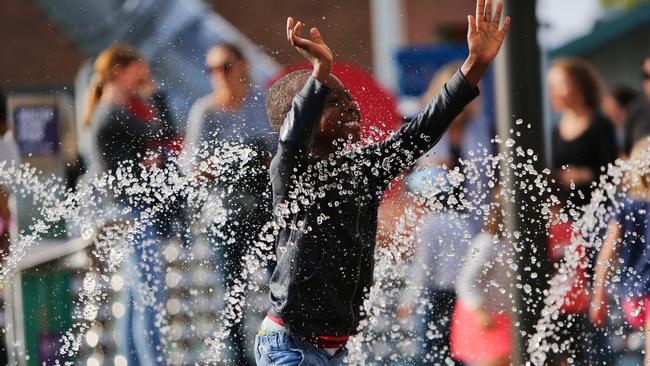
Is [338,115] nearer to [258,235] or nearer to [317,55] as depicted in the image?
[317,55]

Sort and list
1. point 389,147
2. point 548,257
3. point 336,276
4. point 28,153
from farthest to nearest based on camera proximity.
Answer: point 28,153, point 548,257, point 389,147, point 336,276

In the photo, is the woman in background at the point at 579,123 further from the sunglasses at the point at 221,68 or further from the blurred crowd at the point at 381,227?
the sunglasses at the point at 221,68

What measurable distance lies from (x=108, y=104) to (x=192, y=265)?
91 cm

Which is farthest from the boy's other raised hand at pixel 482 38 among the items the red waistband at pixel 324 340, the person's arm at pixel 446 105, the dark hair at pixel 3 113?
the dark hair at pixel 3 113

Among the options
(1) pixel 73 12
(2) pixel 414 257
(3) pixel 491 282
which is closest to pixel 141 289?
(2) pixel 414 257

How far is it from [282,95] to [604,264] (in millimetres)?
1601

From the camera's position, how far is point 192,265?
14.4 feet

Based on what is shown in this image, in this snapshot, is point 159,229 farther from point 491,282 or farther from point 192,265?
point 491,282

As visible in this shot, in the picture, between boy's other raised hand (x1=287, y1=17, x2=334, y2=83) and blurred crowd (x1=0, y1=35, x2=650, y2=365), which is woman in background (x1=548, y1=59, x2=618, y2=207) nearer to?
blurred crowd (x1=0, y1=35, x2=650, y2=365)

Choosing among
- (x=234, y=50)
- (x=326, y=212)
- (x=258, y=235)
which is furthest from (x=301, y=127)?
(x=234, y=50)

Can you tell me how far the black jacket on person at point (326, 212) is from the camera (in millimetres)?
3059

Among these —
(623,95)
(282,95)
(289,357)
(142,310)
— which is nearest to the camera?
(289,357)

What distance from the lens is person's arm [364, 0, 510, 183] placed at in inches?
125

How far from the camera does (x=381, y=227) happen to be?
379 cm
